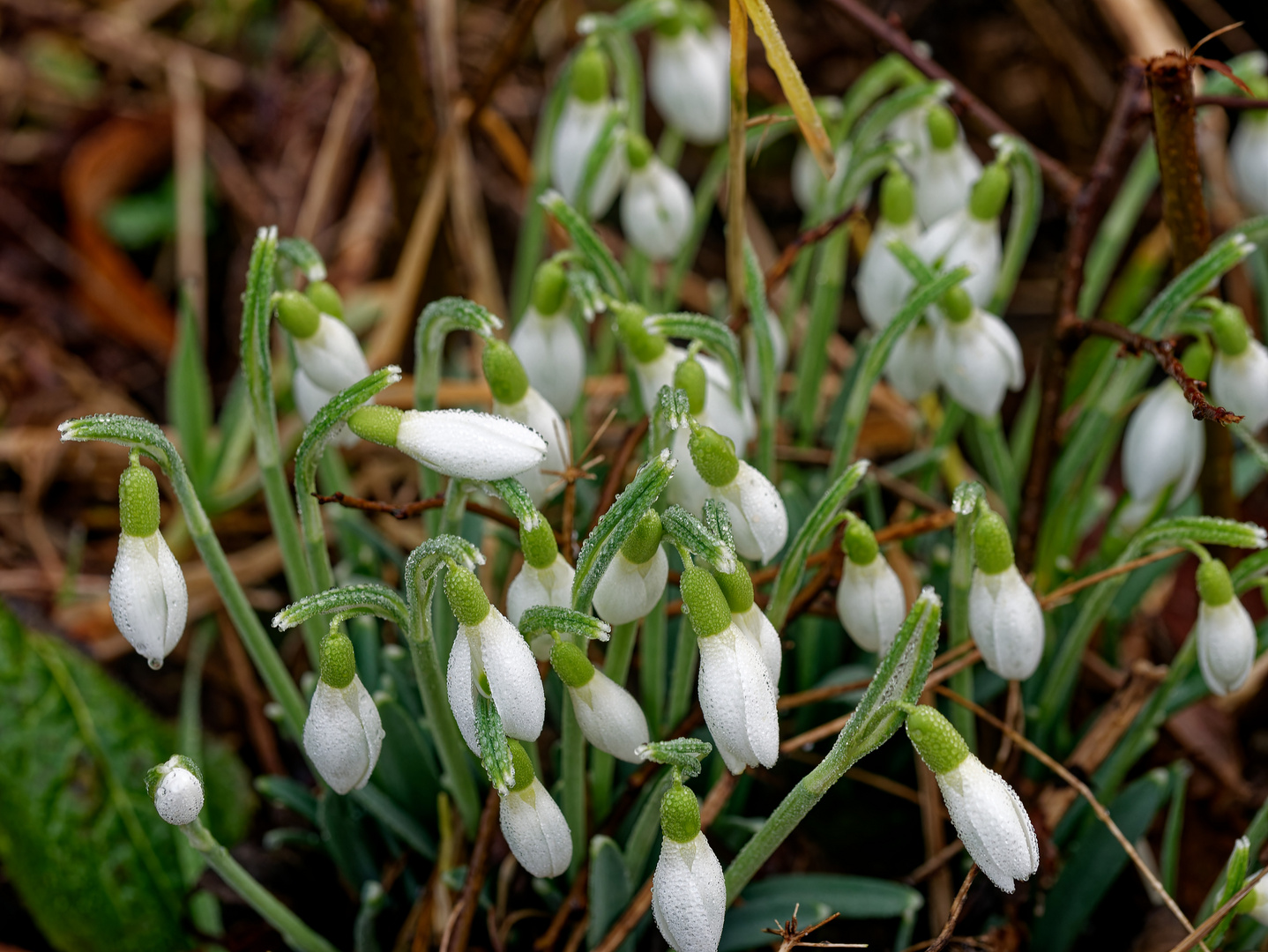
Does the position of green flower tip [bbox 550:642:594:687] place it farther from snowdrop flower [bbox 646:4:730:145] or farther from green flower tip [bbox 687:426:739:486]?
snowdrop flower [bbox 646:4:730:145]

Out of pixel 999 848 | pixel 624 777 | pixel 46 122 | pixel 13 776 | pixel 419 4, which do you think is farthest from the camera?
pixel 46 122

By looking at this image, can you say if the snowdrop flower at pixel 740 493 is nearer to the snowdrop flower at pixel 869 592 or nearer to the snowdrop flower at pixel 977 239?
the snowdrop flower at pixel 869 592

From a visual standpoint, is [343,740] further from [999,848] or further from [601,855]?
[999,848]

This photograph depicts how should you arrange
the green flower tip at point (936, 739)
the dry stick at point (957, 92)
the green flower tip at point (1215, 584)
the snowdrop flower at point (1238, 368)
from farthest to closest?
the dry stick at point (957, 92) < the snowdrop flower at point (1238, 368) < the green flower tip at point (1215, 584) < the green flower tip at point (936, 739)

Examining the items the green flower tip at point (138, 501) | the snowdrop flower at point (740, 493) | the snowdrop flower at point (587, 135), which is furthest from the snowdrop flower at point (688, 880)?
the snowdrop flower at point (587, 135)

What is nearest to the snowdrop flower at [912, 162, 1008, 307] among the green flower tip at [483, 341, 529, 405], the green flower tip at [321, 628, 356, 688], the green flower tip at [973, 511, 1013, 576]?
the green flower tip at [973, 511, 1013, 576]

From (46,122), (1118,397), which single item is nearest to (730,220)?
(1118,397)
